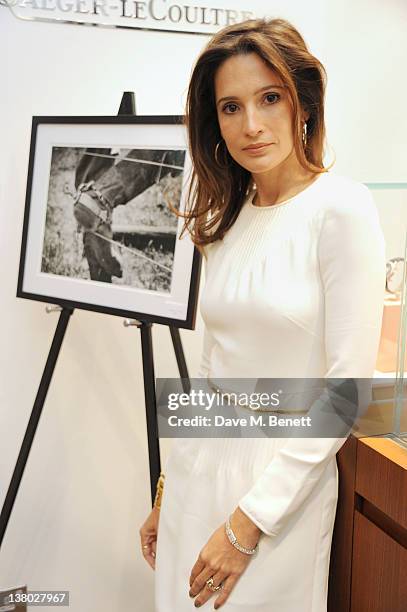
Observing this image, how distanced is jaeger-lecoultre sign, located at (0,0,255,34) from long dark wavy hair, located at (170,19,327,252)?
992 millimetres

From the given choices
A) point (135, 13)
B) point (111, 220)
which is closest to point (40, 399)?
point (111, 220)

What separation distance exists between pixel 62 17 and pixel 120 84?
0.91ft

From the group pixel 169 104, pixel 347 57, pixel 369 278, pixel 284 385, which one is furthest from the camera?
pixel 347 57

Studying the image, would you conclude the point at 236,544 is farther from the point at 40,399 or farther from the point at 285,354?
the point at 40,399

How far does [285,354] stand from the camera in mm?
1169

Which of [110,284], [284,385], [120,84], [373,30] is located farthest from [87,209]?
[373,30]

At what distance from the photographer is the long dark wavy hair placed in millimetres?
1207

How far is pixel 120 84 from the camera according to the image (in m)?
2.28

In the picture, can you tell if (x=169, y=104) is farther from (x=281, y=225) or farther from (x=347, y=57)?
(x=281, y=225)

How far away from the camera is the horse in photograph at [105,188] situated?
5.98 ft

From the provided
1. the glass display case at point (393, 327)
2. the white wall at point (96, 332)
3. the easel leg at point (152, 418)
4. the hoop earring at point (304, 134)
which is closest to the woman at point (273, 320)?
the hoop earring at point (304, 134)

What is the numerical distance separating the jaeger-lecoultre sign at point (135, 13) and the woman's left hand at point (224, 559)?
1731 mm

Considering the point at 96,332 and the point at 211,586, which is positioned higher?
the point at 96,332

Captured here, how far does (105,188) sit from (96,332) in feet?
2.18
